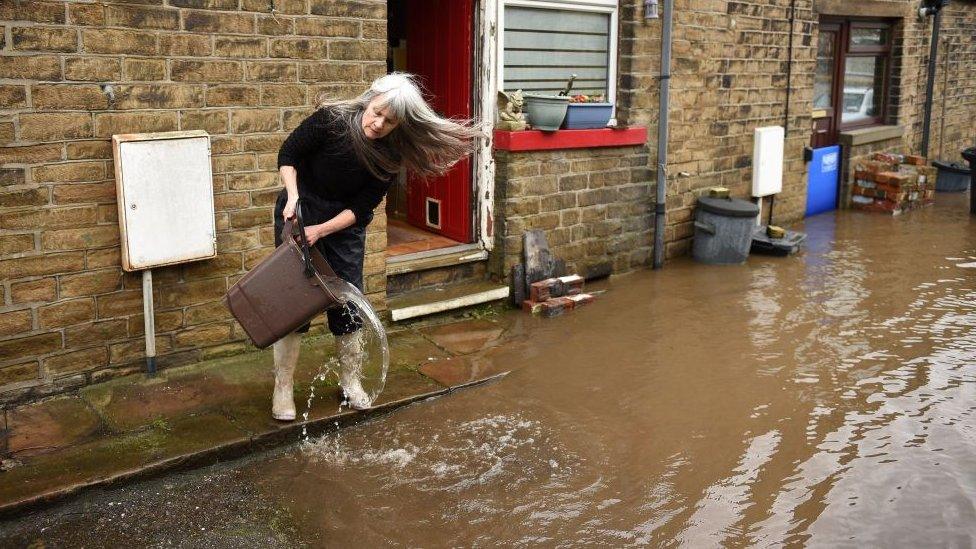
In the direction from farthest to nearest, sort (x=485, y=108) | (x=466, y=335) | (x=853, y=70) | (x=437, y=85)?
(x=853, y=70) < (x=437, y=85) < (x=485, y=108) < (x=466, y=335)

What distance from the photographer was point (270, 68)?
5.74m

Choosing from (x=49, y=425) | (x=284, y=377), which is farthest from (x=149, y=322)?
(x=284, y=377)

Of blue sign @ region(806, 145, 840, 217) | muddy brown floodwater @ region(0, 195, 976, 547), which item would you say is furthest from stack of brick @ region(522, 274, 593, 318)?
blue sign @ region(806, 145, 840, 217)

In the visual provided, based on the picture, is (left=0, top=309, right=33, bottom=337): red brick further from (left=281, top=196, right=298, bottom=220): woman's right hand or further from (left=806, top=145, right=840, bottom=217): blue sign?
(left=806, top=145, right=840, bottom=217): blue sign

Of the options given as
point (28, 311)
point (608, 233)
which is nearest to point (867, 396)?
point (608, 233)

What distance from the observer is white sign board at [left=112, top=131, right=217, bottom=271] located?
203 inches

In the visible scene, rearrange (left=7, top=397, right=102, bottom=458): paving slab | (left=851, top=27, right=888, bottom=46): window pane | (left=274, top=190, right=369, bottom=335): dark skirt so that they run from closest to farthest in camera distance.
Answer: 1. (left=7, top=397, right=102, bottom=458): paving slab
2. (left=274, top=190, right=369, bottom=335): dark skirt
3. (left=851, top=27, right=888, bottom=46): window pane

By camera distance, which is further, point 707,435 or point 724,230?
point 724,230

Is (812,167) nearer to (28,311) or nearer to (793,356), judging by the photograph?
(793,356)

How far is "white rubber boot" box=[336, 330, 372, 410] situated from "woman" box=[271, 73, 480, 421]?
0.14 metres

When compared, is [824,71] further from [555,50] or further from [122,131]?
[122,131]

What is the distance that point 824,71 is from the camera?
1199 centimetres

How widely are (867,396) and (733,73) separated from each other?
468cm

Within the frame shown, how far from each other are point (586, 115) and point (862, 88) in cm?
695
